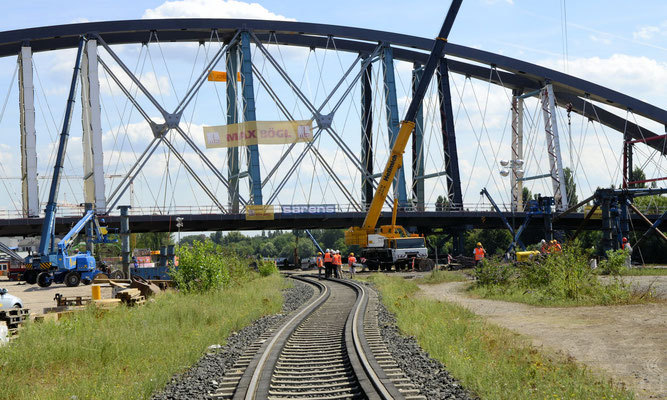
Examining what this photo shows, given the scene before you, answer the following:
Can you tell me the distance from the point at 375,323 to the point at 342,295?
10.2 metres

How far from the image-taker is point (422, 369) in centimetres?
1194

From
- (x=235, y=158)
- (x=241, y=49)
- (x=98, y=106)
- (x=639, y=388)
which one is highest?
(x=241, y=49)

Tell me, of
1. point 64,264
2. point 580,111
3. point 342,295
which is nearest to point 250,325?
point 342,295

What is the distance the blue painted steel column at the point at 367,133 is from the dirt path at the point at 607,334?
49098 mm

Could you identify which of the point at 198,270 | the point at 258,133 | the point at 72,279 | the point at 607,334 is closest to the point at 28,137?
the point at 258,133

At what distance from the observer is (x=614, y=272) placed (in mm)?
31922

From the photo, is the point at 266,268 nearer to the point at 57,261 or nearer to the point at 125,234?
the point at 125,234

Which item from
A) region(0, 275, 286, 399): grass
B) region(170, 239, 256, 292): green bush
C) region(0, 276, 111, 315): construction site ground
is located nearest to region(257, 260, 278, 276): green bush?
region(0, 276, 111, 315): construction site ground

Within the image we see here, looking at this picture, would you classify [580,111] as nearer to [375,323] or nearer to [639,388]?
[375,323]

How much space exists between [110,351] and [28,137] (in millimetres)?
53673

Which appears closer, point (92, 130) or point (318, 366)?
point (318, 366)

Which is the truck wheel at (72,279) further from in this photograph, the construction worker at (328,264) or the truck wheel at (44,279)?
the construction worker at (328,264)

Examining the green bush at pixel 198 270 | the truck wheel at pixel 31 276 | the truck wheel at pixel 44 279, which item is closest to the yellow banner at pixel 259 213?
the truck wheel at pixel 31 276

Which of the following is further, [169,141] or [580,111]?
[580,111]
